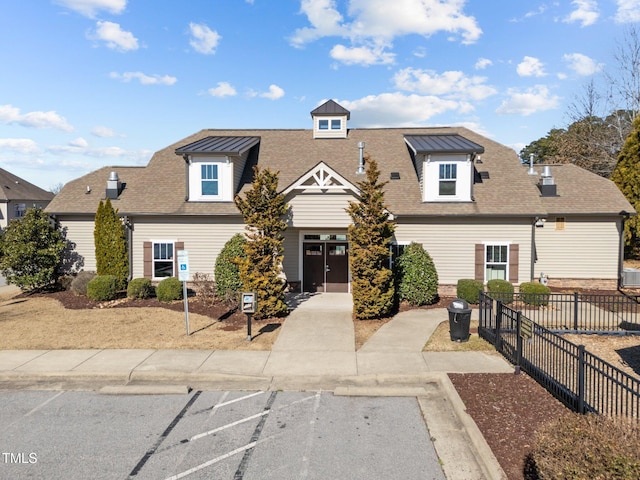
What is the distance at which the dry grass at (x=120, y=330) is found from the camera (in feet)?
37.7

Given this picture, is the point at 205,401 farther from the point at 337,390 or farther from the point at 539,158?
the point at 539,158

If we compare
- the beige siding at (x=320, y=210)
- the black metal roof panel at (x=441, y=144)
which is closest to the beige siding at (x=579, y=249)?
the black metal roof panel at (x=441, y=144)

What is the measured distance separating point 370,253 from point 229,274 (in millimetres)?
5563

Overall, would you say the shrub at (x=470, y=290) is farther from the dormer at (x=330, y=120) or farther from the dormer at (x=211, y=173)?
the dormer at (x=211, y=173)

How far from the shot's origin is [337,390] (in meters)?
8.53

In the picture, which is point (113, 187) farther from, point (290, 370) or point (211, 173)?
Answer: point (290, 370)

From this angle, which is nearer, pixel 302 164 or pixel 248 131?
pixel 302 164

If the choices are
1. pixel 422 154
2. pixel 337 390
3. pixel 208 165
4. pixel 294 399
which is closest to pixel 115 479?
pixel 294 399

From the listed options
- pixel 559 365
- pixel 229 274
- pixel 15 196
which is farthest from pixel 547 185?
pixel 15 196

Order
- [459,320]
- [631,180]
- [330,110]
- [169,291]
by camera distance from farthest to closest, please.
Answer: [631,180] < [330,110] < [169,291] < [459,320]

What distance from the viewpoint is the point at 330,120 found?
22.2 m

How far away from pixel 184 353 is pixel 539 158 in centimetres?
5908

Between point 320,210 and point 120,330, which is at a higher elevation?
point 320,210

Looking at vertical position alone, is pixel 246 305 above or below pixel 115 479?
above
